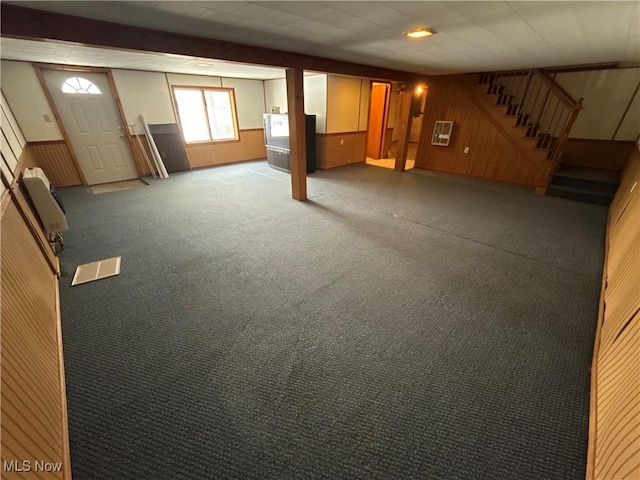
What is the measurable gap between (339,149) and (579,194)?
4.75 metres

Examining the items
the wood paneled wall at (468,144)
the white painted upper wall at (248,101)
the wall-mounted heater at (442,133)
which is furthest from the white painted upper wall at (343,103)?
the white painted upper wall at (248,101)

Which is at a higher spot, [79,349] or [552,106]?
[552,106]

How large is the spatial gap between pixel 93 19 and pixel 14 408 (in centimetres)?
269

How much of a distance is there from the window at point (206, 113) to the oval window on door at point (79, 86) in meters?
1.38

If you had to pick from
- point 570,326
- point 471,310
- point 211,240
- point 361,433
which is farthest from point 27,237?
point 570,326

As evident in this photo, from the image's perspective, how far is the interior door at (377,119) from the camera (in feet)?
22.5

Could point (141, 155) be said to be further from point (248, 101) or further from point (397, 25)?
point (397, 25)

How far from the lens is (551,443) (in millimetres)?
1217

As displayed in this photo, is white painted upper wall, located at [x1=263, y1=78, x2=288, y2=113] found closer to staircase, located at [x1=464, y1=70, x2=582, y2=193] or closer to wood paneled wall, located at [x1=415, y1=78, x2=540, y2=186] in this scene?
wood paneled wall, located at [x1=415, y1=78, x2=540, y2=186]

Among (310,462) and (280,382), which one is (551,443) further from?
(280,382)

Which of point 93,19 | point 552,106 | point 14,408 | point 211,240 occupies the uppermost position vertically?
point 93,19

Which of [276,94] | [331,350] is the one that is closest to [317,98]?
[276,94]
